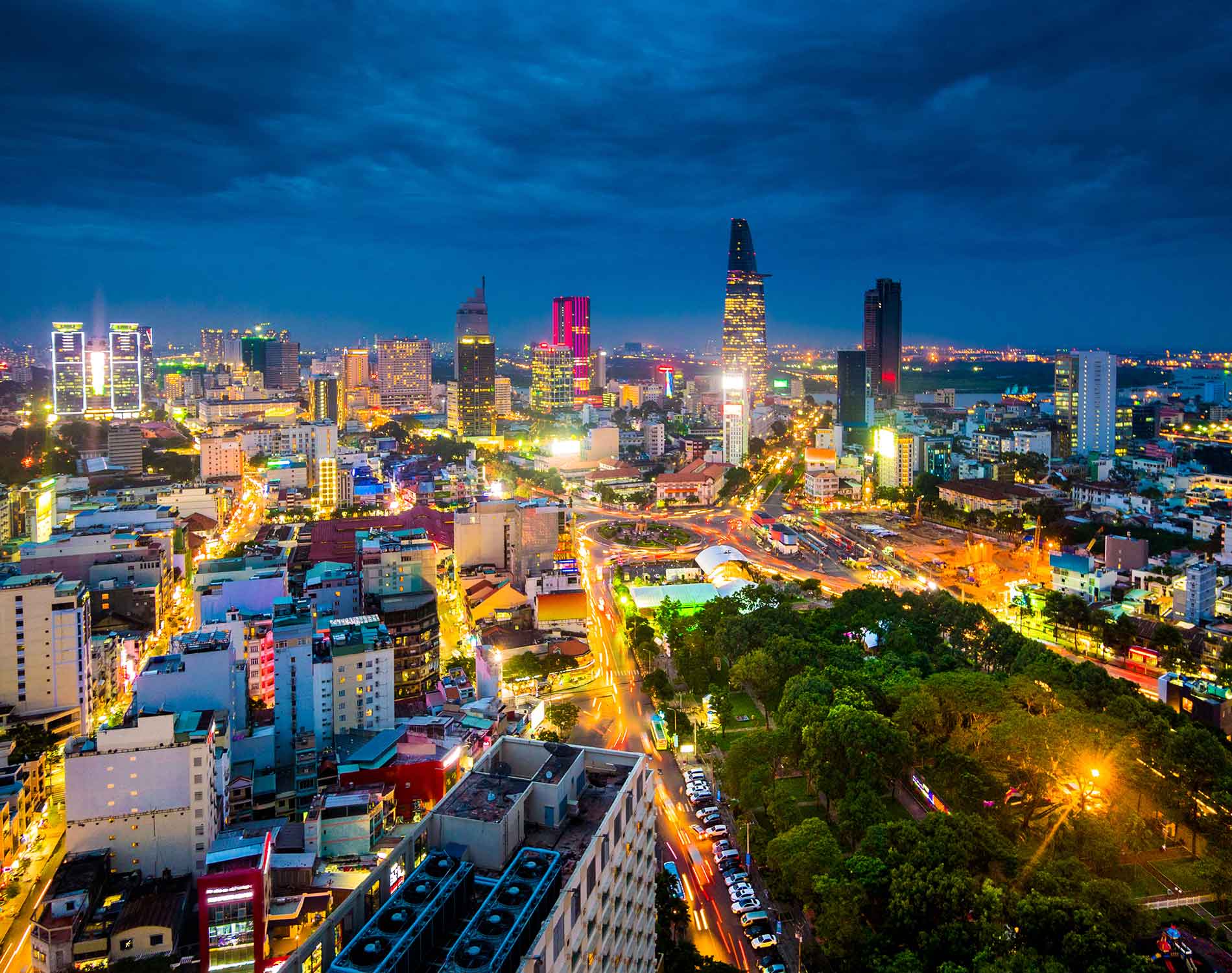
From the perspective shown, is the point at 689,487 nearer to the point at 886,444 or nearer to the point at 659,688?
the point at 886,444

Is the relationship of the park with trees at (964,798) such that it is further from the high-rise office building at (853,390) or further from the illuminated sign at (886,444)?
the high-rise office building at (853,390)


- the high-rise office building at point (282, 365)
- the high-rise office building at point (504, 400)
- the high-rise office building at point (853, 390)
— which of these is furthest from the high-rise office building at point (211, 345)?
the high-rise office building at point (853, 390)

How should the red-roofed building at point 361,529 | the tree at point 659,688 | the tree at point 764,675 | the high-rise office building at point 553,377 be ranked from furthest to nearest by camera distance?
the high-rise office building at point 553,377 → the red-roofed building at point 361,529 → the tree at point 659,688 → the tree at point 764,675

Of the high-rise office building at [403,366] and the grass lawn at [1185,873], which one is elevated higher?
the high-rise office building at [403,366]

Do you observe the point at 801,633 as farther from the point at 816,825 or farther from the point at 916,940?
the point at 916,940

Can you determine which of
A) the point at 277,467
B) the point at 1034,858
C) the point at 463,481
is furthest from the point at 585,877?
the point at 277,467

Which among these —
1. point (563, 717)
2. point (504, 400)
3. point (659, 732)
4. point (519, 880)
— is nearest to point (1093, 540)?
point (659, 732)
